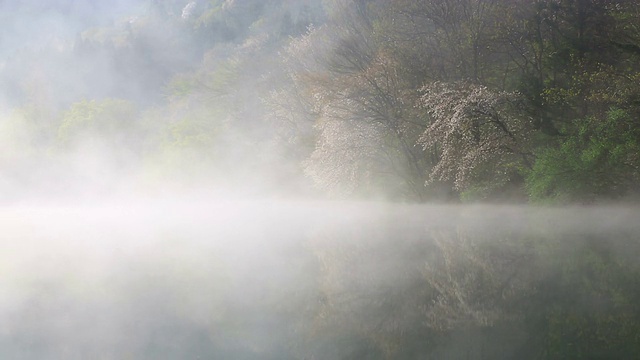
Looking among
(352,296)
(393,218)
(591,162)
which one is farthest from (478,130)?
(352,296)

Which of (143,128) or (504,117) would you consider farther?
(143,128)

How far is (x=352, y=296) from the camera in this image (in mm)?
11930

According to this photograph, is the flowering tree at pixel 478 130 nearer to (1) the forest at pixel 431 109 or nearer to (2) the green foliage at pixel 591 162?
(1) the forest at pixel 431 109

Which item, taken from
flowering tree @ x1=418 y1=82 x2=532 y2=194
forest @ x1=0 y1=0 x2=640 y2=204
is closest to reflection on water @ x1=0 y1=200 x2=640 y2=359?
forest @ x1=0 y1=0 x2=640 y2=204

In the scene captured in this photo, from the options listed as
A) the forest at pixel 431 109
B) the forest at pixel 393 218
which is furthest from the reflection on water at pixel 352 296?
the forest at pixel 431 109

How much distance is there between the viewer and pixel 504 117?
84.9 ft

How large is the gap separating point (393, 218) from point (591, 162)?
10039 millimetres

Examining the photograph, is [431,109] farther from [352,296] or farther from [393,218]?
[352,296]

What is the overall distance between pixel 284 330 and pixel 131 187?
68.1 meters

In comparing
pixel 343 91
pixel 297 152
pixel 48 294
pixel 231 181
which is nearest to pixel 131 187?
pixel 231 181

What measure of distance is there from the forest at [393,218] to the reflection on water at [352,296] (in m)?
0.06

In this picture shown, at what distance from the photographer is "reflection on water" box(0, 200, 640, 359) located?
8.64 metres

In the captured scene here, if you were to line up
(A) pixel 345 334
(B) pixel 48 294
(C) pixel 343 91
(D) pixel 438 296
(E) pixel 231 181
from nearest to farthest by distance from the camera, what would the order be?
(A) pixel 345 334 < (D) pixel 438 296 < (B) pixel 48 294 < (C) pixel 343 91 < (E) pixel 231 181

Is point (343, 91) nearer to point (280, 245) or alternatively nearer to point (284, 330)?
point (280, 245)
